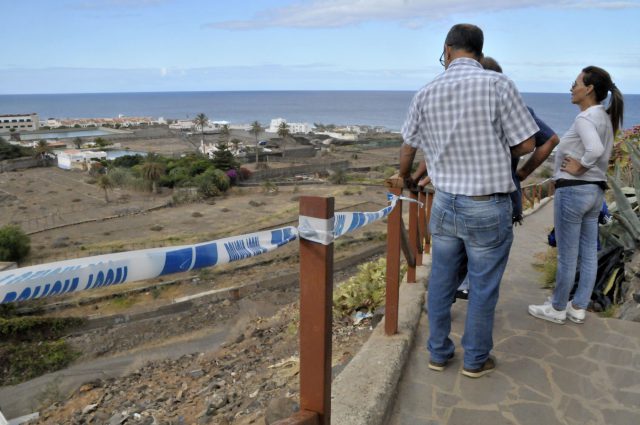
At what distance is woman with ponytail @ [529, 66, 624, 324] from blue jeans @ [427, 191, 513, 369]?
3.51 feet

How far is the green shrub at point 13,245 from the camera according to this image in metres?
22.9

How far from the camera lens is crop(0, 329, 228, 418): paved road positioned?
961 centimetres

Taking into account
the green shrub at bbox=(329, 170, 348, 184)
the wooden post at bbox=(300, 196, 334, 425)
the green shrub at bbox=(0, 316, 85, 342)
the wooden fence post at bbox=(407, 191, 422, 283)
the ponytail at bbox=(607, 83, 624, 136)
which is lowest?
the green shrub at bbox=(0, 316, 85, 342)

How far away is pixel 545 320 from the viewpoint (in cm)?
393

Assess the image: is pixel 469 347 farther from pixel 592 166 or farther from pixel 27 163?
pixel 27 163

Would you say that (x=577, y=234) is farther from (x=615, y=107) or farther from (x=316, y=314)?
(x=316, y=314)

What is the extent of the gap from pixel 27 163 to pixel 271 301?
49687 mm

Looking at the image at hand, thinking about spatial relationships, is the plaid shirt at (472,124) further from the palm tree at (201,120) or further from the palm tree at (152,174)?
the palm tree at (201,120)

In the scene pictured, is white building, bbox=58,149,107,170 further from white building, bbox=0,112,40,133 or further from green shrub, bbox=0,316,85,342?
white building, bbox=0,112,40,133

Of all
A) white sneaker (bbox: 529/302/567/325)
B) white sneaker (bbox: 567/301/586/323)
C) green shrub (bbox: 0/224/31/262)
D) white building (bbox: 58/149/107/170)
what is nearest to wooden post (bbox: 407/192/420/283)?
white sneaker (bbox: 529/302/567/325)

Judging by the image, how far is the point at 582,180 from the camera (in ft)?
11.3

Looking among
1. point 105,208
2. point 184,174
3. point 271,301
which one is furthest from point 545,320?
point 184,174

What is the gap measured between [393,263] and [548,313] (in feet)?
4.61

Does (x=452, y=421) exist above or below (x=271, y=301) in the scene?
above
